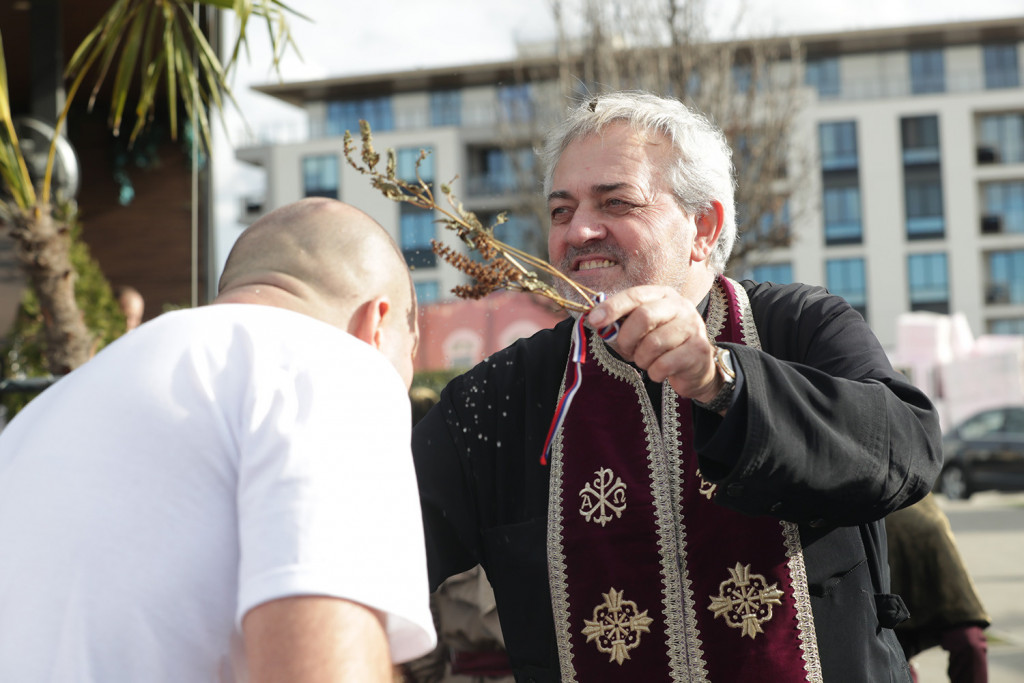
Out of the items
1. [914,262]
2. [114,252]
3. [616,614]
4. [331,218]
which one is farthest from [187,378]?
[914,262]

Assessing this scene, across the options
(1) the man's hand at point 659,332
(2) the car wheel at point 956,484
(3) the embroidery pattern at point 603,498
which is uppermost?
(1) the man's hand at point 659,332

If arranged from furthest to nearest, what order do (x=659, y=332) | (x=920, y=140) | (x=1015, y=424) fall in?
(x=920, y=140) < (x=1015, y=424) < (x=659, y=332)

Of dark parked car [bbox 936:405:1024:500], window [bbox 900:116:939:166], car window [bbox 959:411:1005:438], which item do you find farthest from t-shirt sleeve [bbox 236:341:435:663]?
window [bbox 900:116:939:166]

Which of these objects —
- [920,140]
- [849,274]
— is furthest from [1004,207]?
[849,274]

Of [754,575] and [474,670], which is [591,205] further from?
[474,670]

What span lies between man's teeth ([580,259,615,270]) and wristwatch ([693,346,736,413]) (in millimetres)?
579

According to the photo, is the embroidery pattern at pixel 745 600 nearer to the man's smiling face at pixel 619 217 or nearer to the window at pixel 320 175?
the man's smiling face at pixel 619 217

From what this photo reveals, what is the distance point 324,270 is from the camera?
4.42 feet

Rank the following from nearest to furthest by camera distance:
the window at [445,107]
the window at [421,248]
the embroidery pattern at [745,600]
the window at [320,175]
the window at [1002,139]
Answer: the embroidery pattern at [745,600], the window at [421,248], the window at [1002,139], the window at [320,175], the window at [445,107]

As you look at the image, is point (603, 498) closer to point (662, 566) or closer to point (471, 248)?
point (662, 566)

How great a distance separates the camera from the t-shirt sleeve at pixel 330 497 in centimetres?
103

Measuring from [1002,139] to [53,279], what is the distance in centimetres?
5139

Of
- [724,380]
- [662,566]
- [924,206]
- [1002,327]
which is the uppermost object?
[924,206]

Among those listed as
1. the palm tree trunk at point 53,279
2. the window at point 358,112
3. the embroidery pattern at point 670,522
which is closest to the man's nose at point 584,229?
the embroidery pattern at point 670,522
